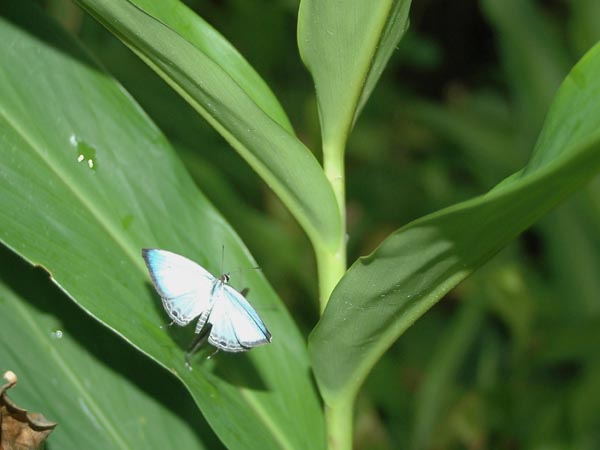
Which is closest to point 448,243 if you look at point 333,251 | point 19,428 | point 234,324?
point 333,251

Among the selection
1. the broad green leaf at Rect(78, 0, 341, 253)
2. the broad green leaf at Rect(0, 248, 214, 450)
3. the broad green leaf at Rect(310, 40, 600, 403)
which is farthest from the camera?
the broad green leaf at Rect(0, 248, 214, 450)

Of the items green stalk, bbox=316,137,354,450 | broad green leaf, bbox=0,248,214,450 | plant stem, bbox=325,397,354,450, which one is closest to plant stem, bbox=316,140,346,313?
green stalk, bbox=316,137,354,450

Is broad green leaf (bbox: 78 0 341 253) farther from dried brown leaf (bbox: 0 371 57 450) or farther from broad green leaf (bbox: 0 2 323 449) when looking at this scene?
dried brown leaf (bbox: 0 371 57 450)

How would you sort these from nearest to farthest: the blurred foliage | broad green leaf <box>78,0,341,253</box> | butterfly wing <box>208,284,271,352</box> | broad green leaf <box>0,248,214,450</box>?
broad green leaf <box>78,0,341,253</box> < butterfly wing <box>208,284,271,352</box> < broad green leaf <box>0,248,214,450</box> < the blurred foliage

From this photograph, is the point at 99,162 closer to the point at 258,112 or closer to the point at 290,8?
the point at 258,112

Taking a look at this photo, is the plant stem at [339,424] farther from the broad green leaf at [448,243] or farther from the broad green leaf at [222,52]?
the broad green leaf at [222,52]

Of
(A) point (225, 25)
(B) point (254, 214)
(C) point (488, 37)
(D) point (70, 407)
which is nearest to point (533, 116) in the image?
(B) point (254, 214)

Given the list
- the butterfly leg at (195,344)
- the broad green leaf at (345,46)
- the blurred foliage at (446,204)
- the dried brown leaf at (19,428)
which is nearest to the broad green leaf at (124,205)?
the butterfly leg at (195,344)

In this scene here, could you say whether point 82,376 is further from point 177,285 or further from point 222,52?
point 222,52
